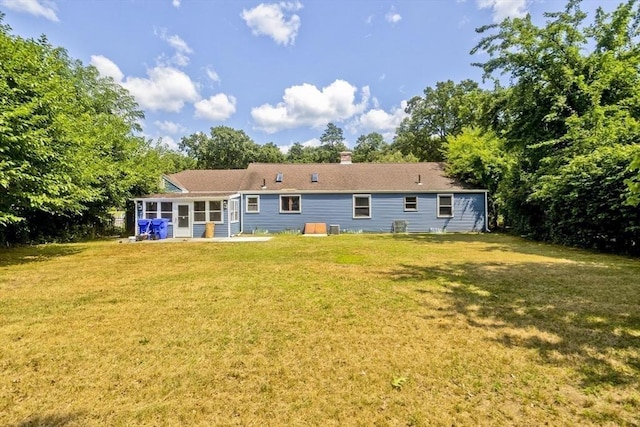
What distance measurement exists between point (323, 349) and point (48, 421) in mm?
2412

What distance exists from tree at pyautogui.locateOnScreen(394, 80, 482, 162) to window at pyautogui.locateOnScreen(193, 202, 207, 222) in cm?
2754

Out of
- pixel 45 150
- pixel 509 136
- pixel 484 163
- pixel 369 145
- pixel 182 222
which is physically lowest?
pixel 182 222

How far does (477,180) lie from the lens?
62.8 feet

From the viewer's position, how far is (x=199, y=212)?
16.5 m

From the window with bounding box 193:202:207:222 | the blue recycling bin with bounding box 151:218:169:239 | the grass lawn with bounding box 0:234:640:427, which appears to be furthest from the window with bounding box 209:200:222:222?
the grass lawn with bounding box 0:234:640:427

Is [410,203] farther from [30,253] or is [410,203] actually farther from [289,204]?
[30,253]

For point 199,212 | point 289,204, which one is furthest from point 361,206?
point 199,212

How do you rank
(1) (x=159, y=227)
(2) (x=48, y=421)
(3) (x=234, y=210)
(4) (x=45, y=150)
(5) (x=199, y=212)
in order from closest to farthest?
1. (2) (x=48, y=421)
2. (4) (x=45, y=150)
3. (1) (x=159, y=227)
4. (5) (x=199, y=212)
5. (3) (x=234, y=210)

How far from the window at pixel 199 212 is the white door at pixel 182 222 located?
0.30 m

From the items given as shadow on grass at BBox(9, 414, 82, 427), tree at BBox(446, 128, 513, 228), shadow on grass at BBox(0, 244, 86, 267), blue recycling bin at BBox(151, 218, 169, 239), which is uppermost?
tree at BBox(446, 128, 513, 228)

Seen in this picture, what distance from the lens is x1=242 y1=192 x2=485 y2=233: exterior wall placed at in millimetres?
18609

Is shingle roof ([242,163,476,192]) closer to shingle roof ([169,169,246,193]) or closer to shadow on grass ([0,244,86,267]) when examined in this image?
shingle roof ([169,169,246,193])

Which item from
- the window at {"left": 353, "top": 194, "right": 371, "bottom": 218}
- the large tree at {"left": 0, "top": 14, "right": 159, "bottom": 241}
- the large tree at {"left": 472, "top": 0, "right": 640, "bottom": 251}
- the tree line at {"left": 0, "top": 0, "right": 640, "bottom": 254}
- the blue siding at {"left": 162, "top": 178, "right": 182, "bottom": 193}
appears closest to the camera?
the large tree at {"left": 0, "top": 14, "right": 159, "bottom": 241}

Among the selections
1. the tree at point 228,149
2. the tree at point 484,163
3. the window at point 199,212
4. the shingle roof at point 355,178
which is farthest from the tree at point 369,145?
the window at point 199,212
